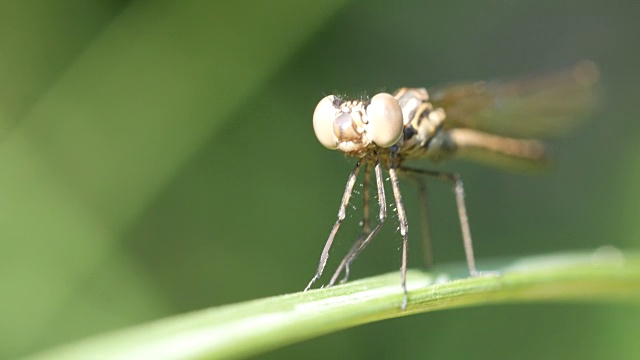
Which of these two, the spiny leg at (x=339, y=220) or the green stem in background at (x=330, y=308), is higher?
the spiny leg at (x=339, y=220)

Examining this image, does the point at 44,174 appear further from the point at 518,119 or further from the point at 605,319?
the point at 605,319

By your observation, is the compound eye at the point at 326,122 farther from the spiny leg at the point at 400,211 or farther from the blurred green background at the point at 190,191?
the blurred green background at the point at 190,191

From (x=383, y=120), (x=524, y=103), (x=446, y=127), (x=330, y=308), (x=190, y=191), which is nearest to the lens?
(x=330, y=308)

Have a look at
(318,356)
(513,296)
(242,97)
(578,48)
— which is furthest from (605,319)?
(578,48)

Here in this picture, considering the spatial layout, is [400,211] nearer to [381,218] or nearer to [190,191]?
[381,218]

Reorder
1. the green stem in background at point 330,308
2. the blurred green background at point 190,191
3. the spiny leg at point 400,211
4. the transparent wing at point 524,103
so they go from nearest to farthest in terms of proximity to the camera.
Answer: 1. the green stem in background at point 330,308
2. the spiny leg at point 400,211
3. the transparent wing at point 524,103
4. the blurred green background at point 190,191

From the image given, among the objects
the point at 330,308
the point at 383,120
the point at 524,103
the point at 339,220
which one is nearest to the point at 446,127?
the point at 524,103

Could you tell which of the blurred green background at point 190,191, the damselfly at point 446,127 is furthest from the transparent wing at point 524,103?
the blurred green background at point 190,191

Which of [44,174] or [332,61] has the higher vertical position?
[332,61]
